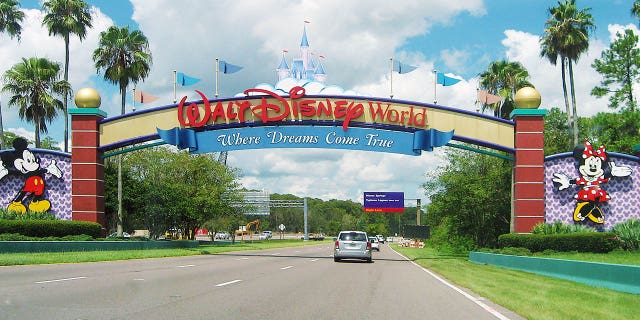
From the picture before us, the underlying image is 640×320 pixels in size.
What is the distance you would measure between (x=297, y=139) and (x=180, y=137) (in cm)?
653

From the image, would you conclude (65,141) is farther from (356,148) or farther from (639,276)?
(639,276)

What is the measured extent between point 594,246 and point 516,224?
5158mm

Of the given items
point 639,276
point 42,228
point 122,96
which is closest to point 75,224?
point 42,228

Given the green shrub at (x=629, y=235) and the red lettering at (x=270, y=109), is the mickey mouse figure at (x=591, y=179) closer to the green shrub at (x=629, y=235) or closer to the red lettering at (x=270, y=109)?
the green shrub at (x=629, y=235)

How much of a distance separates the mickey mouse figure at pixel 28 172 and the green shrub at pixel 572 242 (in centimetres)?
2510

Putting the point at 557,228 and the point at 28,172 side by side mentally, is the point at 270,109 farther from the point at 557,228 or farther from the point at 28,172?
the point at 557,228

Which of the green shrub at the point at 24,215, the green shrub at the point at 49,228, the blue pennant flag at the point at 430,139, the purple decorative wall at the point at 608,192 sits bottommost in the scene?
the green shrub at the point at 49,228

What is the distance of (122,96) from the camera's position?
53.4m

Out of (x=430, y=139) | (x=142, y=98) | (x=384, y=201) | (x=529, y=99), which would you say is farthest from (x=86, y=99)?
(x=384, y=201)

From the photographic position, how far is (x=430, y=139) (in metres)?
36.2

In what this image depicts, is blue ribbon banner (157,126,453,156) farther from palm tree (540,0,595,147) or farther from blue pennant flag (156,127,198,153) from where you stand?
palm tree (540,0,595,147)

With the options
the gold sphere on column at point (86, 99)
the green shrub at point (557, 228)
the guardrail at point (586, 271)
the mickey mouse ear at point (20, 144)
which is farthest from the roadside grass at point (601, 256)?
the mickey mouse ear at point (20, 144)

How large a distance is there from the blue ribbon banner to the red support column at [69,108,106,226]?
372 centimetres

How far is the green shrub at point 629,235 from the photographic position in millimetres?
30812
